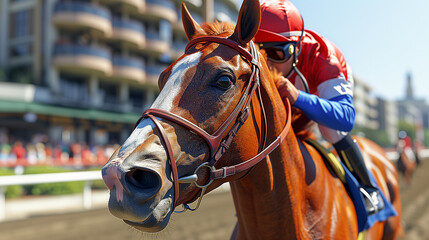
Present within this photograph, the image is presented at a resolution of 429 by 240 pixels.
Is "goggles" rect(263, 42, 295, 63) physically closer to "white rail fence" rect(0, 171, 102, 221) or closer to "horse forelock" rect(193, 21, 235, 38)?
"horse forelock" rect(193, 21, 235, 38)

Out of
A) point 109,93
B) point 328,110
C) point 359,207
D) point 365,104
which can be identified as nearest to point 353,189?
point 359,207

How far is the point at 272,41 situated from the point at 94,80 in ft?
72.6

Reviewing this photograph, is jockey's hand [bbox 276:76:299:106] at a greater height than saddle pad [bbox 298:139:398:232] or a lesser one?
greater

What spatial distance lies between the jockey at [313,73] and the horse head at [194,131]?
1.03 feet

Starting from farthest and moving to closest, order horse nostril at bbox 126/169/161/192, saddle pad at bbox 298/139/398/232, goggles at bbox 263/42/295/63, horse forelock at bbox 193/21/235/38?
saddle pad at bbox 298/139/398/232 < goggles at bbox 263/42/295/63 < horse forelock at bbox 193/21/235/38 < horse nostril at bbox 126/169/161/192

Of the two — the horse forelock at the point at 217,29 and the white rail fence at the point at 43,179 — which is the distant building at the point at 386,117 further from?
the horse forelock at the point at 217,29

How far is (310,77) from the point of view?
1.96 metres

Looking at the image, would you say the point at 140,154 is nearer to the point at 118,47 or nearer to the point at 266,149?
the point at 266,149

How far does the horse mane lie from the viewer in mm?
1417

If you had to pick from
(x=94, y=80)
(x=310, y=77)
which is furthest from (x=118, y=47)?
(x=310, y=77)

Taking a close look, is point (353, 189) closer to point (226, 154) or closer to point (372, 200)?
point (372, 200)

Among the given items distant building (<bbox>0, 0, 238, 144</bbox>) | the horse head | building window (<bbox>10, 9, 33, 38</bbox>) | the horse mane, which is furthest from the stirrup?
building window (<bbox>10, 9, 33, 38</bbox>)

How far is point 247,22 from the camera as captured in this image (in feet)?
4.38

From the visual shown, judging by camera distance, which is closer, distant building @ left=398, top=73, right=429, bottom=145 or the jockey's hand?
the jockey's hand
